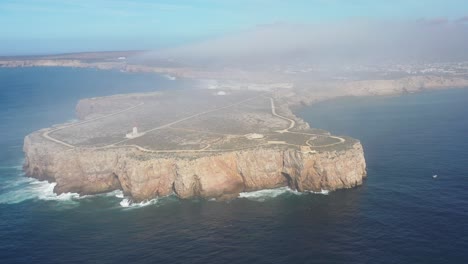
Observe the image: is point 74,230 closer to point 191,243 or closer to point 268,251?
point 191,243

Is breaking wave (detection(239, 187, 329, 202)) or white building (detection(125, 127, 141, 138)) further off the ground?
white building (detection(125, 127, 141, 138))

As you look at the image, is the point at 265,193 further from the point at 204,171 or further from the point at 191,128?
the point at 191,128

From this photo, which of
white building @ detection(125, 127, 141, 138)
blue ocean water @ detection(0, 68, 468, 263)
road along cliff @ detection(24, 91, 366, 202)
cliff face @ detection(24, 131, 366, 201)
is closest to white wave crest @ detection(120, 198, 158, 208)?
blue ocean water @ detection(0, 68, 468, 263)

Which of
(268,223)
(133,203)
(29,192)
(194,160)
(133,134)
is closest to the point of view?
(268,223)

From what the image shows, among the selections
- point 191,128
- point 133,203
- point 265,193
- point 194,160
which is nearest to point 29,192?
point 133,203

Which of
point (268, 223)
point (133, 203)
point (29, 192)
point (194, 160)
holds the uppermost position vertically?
point (194, 160)

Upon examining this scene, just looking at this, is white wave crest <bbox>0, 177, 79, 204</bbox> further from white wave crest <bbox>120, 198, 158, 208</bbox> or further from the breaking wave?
the breaking wave
